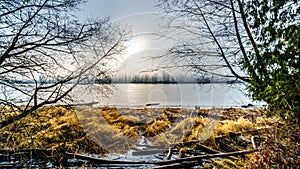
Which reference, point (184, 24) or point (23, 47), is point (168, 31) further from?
point (23, 47)

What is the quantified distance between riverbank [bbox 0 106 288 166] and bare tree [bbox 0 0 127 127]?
325mm

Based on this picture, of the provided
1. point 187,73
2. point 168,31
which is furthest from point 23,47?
point 187,73

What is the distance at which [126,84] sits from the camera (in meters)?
4.04

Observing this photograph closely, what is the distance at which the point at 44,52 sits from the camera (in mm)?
3047

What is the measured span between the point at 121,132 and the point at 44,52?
128 inches

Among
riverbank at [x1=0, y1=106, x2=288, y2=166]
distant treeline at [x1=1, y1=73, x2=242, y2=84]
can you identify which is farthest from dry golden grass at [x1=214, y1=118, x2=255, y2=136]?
distant treeline at [x1=1, y1=73, x2=242, y2=84]

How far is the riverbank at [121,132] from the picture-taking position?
3242 mm

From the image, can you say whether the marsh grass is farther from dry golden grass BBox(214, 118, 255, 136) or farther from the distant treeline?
the distant treeline

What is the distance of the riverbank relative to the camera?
3242mm

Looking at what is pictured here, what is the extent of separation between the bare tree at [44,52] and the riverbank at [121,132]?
12.8 inches

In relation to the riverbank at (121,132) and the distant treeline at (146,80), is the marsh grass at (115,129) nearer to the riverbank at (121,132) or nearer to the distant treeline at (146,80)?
the riverbank at (121,132)

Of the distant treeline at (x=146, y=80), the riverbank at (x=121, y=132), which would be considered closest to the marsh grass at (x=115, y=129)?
the riverbank at (x=121, y=132)

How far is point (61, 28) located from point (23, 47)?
1.78 ft

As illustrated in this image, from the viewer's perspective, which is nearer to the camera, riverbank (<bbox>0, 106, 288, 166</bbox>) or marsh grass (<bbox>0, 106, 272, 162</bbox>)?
riverbank (<bbox>0, 106, 288, 166</bbox>)
